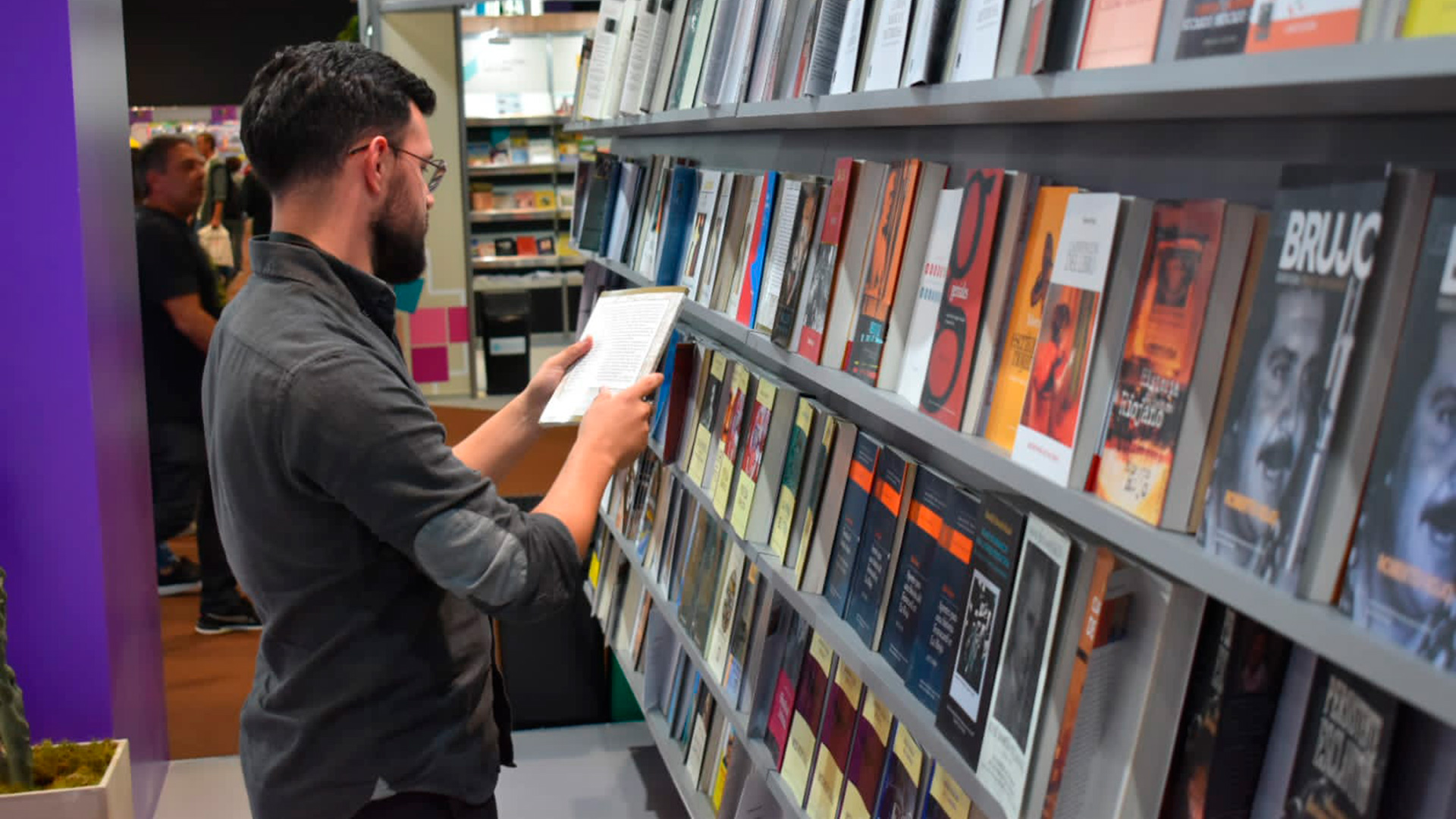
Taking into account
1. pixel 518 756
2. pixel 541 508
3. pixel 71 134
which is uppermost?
pixel 71 134

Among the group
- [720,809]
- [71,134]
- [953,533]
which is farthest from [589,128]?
[953,533]

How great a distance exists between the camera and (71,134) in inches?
110

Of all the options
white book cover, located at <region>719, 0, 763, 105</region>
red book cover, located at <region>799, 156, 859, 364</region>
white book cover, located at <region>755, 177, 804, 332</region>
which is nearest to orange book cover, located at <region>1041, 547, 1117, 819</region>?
red book cover, located at <region>799, 156, 859, 364</region>

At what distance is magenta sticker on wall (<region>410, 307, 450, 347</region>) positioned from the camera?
7684 millimetres

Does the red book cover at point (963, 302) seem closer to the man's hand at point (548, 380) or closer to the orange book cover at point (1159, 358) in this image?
the orange book cover at point (1159, 358)

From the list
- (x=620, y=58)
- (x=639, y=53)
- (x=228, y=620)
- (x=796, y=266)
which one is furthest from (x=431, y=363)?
(x=796, y=266)

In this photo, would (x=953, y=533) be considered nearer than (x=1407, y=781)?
No

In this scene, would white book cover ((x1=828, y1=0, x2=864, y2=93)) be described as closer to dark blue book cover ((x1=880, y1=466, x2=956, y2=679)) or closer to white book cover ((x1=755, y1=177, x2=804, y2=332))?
white book cover ((x1=755, y1=177, x2=804, y2=332))

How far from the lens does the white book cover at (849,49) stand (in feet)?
5.70

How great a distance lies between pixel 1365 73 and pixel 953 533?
2.75 feet

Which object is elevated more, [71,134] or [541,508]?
[71,134]

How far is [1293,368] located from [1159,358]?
182 mm

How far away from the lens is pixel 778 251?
2.08 m

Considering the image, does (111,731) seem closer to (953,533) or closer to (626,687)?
(626,687)
